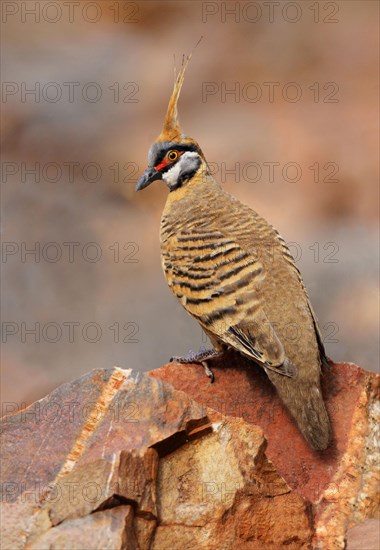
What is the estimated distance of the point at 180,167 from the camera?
19.7 feet

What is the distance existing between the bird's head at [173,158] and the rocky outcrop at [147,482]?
205 centimetres

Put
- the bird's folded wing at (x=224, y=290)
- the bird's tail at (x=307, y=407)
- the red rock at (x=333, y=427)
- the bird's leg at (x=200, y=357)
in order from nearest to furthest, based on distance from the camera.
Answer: the red rock at (x=333, y=427) → the bird's tail at (x=307, y=407) → the bird's folded wing at (x=224, y=290) → the bird's leg at (x=200, y=357)

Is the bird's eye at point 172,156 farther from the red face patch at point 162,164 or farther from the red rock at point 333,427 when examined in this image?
the red rock at point 333,427

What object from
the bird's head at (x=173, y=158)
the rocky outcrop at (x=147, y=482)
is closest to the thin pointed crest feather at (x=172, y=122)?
the bird's head at (x=173, y=158)

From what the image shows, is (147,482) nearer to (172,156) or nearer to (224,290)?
(224,290)

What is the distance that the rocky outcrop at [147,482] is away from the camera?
3.70 meters

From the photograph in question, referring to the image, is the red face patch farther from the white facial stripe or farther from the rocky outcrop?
the rocky outcrop

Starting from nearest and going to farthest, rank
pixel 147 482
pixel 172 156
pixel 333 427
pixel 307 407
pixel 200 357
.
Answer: pixel 147 482
pixel 307 407
pixel 333 427
pixel 200 357
pixel 172 156

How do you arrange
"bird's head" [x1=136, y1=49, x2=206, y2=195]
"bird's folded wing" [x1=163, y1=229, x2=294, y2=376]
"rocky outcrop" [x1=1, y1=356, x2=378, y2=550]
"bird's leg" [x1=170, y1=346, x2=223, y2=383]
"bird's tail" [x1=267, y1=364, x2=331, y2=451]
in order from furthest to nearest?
"bird's head" [x1=136, y1=49, x2=206, y2=195]
"bird's leg" [x1=170, y1=346, x2=223, y2=383]
"bird's folded wing" [x1=163, y1=229, x2=294, y2=376]
"bird's tail" [x1=267, y1=364, x2=331, y2=451]
"rocky outcrop" [x1=1, y1=356, x2=378, y2=550]

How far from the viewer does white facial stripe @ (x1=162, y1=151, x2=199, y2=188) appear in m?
6.00

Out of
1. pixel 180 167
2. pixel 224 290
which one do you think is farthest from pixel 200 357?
pixel 180 167

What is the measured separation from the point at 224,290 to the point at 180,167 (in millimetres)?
1246

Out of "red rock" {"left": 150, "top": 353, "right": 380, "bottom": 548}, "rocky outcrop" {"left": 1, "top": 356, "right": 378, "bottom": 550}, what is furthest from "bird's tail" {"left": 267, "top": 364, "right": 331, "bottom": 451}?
"rocky outcrop" {"left": 1, "top": 356, "right": 378, "bottom": 550}

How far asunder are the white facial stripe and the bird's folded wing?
23.0 inches
